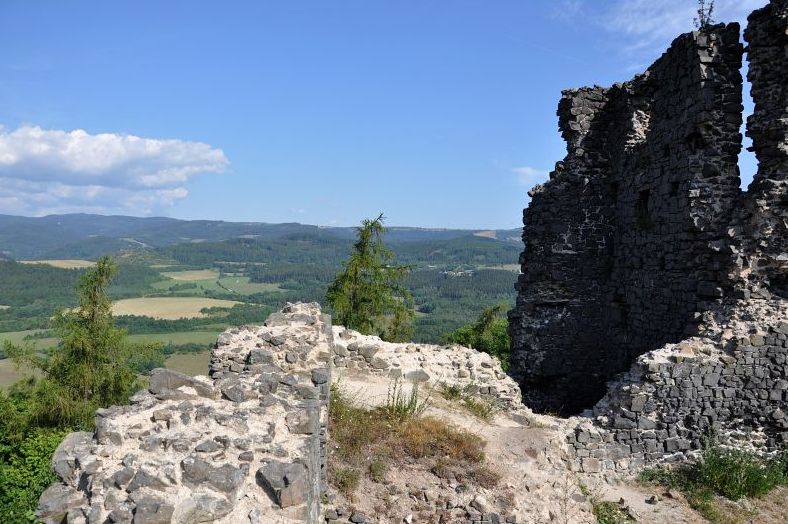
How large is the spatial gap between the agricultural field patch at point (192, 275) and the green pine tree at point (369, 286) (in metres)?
137

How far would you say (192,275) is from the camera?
162m

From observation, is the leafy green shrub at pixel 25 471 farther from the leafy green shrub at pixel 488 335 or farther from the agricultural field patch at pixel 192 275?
the agricultural field patch at pixel 192 275

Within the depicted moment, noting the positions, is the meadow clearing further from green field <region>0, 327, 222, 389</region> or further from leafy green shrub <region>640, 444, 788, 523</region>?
leafy green shrub <region>640, 444, 788, 523</region>

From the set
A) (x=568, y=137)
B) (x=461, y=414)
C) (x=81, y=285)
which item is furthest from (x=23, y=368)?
(x=568, y=137)

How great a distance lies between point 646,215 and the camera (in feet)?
37.9

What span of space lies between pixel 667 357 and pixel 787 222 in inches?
112

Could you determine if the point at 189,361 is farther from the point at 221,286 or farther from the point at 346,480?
the point at 221,286

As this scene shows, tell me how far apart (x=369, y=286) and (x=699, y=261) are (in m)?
13.1

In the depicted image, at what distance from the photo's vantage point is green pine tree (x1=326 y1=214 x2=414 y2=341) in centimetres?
2120

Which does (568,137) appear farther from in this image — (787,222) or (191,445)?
(191,445)

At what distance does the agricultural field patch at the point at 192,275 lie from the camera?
506 feet

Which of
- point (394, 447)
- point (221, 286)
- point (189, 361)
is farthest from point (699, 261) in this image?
point (221, 286)

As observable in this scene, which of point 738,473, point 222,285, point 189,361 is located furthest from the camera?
point 222,285

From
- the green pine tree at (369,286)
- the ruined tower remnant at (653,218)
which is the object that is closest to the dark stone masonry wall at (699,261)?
the ruined tower remnant at (653,218)
